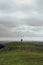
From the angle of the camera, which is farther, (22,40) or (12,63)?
(22,40)

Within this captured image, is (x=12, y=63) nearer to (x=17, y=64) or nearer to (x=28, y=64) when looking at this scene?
(x=17, y=64)

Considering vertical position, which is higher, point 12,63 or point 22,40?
point 22,40

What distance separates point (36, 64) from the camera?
28203 millimetres

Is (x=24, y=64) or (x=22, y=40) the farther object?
(x=22, y=40)

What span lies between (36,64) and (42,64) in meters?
1.16

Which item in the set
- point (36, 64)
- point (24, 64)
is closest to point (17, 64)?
point (24, 64)

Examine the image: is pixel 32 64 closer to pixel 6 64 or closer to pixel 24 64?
pixel 24 64

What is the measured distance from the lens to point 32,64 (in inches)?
1112

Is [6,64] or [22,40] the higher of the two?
[22,40]

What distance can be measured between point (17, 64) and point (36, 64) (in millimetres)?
3485

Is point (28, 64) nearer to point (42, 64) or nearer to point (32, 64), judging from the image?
point (32, 64)

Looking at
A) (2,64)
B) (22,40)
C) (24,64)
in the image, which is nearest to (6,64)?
(2,64)

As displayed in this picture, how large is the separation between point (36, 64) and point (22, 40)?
41857 millimetres

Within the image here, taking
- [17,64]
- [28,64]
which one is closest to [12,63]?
[17,64]
